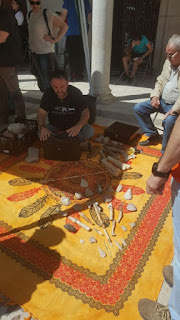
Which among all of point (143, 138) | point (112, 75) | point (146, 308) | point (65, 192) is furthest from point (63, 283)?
point (112, 75)

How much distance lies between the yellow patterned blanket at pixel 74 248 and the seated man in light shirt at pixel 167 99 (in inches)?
34.8

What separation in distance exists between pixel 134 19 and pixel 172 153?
868cm

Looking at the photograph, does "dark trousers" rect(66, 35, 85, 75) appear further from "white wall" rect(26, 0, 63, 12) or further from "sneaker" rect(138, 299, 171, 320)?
"sneaker" rect(138, 299, 171, 320)

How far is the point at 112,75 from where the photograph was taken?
8.84 metres

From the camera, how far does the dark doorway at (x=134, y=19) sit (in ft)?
28.2

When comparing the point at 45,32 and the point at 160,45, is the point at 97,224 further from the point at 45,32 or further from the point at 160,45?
the point at 160,45

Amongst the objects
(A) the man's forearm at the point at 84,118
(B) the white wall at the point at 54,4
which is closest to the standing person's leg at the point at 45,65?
(A) the man's forearm at the point at 84,118

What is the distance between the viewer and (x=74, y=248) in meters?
2.57

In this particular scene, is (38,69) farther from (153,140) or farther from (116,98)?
(153,140)

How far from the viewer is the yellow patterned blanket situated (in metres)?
2.12

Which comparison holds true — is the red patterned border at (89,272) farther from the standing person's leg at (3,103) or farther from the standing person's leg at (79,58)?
the standing person's leg at (79,58)

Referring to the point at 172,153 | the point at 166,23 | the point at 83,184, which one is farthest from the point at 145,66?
the point at 172,153

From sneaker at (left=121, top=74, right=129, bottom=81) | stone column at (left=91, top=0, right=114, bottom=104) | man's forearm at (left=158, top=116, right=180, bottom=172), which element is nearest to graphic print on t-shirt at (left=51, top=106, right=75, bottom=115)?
stone column at (left=91, top=0, right=114, bottom=104)

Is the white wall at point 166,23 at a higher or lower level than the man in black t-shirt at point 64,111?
higher
